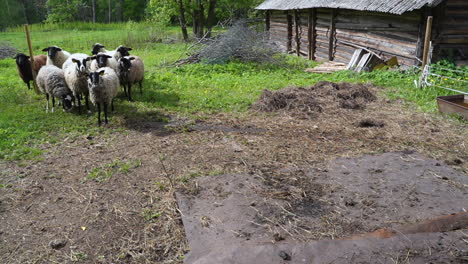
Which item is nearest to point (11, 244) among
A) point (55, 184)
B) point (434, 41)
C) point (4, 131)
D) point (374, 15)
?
point (55, 184)

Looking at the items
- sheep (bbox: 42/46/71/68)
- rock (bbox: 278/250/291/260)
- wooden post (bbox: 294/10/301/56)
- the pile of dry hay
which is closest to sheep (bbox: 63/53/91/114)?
sheep (bbox: 42/46/71/68)

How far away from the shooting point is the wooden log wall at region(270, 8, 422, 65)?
11.8m

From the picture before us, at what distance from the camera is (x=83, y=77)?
795 cm

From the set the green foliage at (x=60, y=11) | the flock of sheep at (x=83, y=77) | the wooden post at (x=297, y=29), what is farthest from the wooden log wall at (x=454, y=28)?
the green foliage at (x=60, y=11)

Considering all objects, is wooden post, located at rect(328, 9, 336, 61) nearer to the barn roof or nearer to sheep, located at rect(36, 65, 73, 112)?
the barn roof

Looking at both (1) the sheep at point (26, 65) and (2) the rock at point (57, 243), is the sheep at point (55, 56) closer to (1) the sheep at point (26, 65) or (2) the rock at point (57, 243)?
(1) the sheep at point (26, 65)

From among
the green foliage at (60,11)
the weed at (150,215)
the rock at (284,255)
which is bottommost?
the rock at (284,255)

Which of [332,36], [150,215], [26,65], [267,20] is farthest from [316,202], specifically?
[267,20]

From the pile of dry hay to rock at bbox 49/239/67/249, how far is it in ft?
18.4

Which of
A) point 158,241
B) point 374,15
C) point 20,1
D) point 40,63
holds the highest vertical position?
point 20,1

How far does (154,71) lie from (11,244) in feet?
33.9

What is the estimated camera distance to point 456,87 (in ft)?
31.5

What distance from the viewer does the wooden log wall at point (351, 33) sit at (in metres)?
11.8

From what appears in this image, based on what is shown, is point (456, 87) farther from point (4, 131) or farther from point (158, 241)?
point (4, 131)
